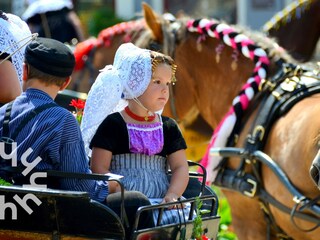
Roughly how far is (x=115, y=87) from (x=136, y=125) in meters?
0.17

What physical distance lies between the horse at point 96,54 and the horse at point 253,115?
108 centimetres

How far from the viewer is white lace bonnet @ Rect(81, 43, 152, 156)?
11.7ft

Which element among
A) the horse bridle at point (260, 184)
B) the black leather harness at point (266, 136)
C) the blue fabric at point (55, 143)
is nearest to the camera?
the blue fabric at point (55, 143)

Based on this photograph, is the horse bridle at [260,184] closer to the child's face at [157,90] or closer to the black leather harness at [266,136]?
the black leather harness at [266,136]

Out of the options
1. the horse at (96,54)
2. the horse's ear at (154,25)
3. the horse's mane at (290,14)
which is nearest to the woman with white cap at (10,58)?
the horse's ear at (154,25)

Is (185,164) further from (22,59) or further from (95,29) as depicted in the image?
(95,29)

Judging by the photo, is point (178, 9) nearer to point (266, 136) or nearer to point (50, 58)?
point (266, 136)

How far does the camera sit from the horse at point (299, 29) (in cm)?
643

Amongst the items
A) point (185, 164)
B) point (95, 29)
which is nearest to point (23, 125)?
point (185, 164)

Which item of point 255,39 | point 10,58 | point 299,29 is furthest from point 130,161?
point 299,29

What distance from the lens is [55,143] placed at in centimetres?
325

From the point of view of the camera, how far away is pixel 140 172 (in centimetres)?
355

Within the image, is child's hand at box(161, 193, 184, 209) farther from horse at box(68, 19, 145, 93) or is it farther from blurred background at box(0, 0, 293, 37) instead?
blurred background at box(0, 0, 293, 37)

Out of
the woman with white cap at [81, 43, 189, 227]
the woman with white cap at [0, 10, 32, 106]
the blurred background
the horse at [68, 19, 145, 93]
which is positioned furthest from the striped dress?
the blurred background
